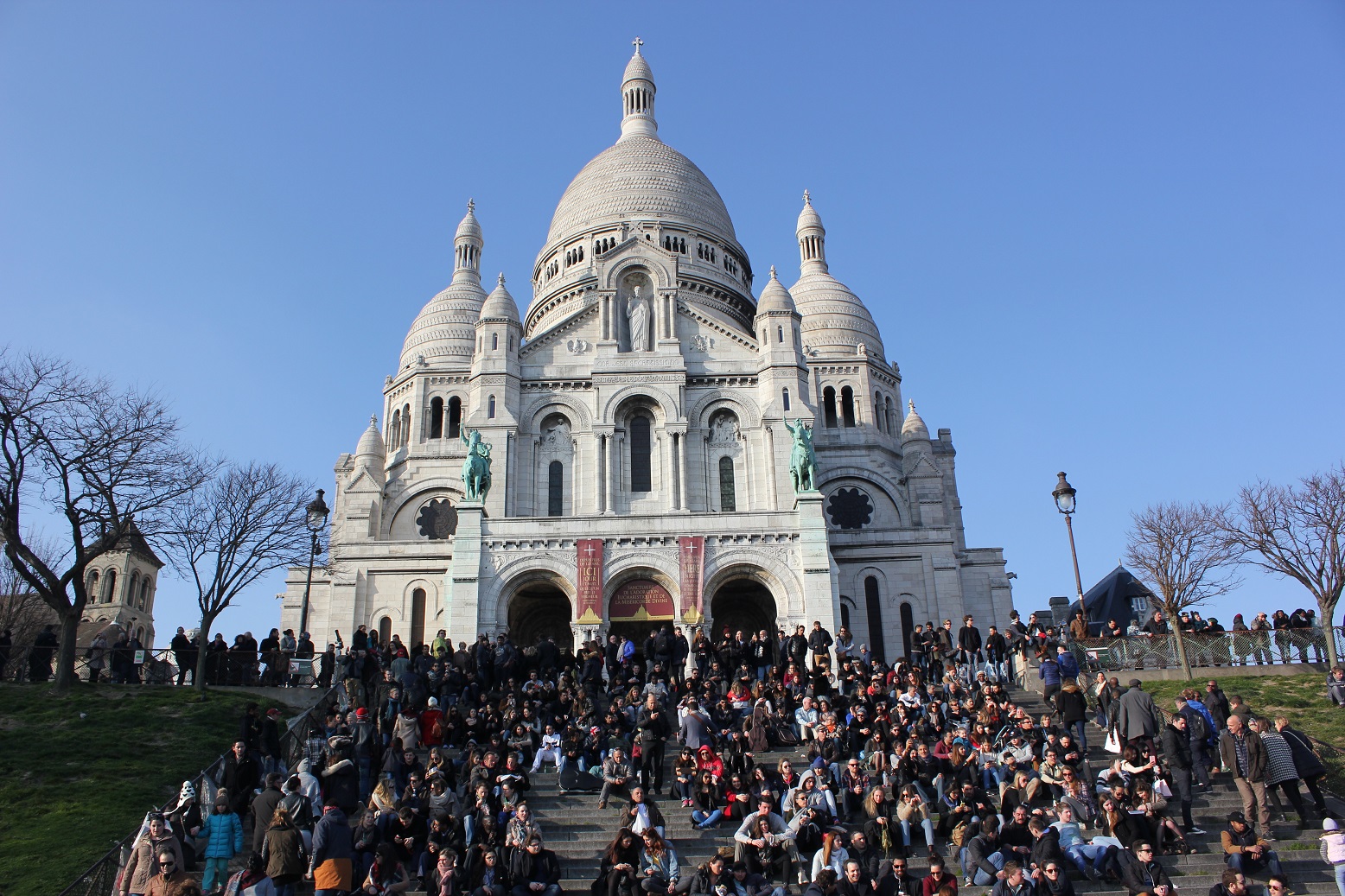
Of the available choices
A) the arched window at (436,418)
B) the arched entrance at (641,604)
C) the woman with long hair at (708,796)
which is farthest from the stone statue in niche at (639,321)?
the woman with long hair at (708,796)

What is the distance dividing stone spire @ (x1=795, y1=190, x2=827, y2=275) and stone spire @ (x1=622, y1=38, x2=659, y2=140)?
11.1 metres

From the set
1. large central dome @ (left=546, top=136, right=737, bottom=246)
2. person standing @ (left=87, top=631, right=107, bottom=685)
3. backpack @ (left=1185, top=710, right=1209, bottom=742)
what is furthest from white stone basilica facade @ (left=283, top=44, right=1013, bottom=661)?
backpack @ (left=1185, top=710, right=1209, bottom=742)

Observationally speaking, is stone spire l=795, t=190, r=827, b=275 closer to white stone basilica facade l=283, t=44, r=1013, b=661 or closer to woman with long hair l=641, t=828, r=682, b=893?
white stone basilica facade l=283, t=44, r=1013, b=661

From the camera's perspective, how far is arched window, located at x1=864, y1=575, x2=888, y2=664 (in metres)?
42.7

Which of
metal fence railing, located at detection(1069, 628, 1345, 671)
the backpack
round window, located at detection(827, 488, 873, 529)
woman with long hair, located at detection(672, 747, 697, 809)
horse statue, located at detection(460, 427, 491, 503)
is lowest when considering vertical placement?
woman with long hair, located at detection(672, 747, 697, 809)

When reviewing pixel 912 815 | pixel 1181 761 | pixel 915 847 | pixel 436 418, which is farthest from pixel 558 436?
pixel 1181 761

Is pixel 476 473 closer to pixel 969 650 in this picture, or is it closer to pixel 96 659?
pixel 96 659

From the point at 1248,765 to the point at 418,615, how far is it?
3085 cm

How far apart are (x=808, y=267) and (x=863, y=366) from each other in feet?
28.2

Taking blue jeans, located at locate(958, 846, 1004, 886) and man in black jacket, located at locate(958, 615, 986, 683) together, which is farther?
man in black jacket, located at locate(958, 615, 986, 683)

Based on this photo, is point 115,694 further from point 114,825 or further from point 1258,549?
point 1258,549

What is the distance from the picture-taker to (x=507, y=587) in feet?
115

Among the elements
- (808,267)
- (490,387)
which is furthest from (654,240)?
(490,387)

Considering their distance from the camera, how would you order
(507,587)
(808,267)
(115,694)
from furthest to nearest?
(808,267) → (507,587) → (115,694)
